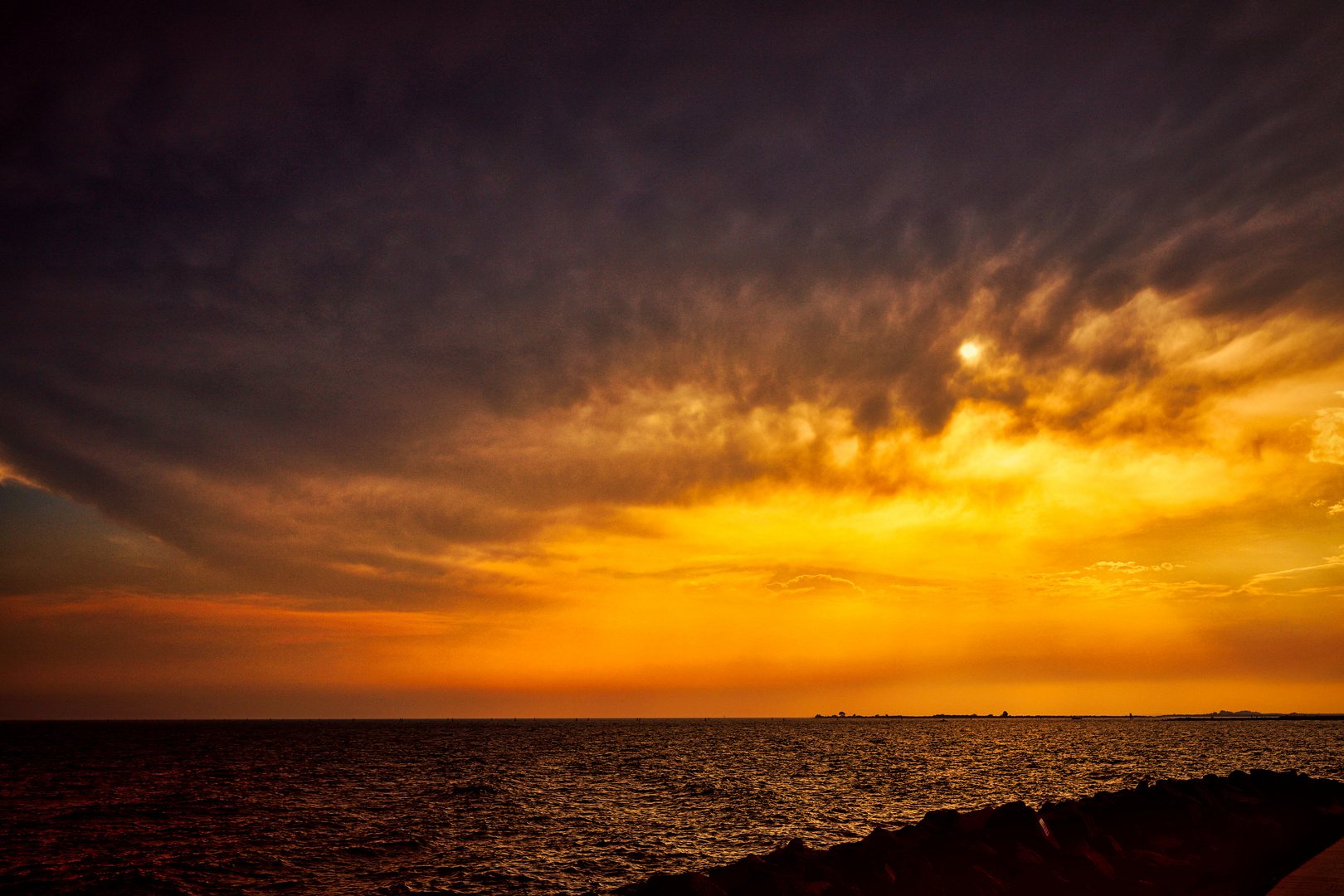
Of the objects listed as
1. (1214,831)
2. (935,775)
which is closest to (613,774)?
(935,775)

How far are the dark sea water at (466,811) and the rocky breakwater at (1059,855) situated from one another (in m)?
7.61

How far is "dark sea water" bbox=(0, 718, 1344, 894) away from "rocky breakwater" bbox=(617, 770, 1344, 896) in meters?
7.61

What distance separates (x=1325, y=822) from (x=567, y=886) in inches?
1087

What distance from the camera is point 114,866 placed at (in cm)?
2773

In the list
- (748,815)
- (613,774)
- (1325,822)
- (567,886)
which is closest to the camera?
(567,886)

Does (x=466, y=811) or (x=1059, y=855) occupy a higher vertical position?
(x=1059, y=855)

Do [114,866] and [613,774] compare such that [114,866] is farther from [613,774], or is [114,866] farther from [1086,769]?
[1086,769]

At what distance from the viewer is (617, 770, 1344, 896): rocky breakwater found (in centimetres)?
1819

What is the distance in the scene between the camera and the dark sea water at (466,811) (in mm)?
26000

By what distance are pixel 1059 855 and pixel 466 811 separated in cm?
3189

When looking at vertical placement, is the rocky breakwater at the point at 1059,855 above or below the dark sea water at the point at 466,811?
above

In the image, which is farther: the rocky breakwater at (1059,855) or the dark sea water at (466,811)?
the dark sea water at (466,811)

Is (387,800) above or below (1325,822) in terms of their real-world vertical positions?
below

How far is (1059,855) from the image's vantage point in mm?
20844
